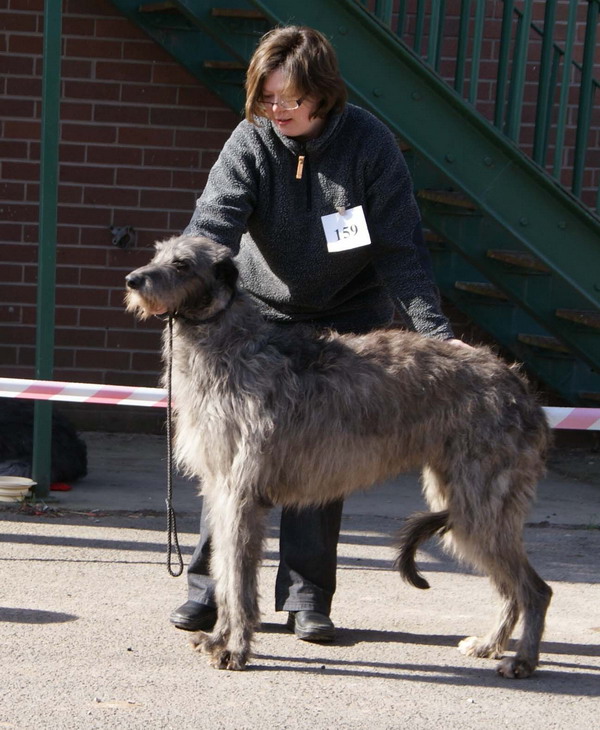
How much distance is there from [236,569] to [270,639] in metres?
0.61

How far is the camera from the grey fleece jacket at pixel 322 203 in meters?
4.56

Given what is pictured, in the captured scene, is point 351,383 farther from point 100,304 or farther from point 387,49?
point 100,304

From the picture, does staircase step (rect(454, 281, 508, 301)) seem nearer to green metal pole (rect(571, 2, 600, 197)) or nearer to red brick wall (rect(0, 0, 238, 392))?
green metal pole (rect(571, 2, 600, 197))

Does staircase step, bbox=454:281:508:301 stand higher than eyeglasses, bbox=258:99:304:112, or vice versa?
eyeglasses, bbox=258:99:304:112

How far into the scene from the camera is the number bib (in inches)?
178

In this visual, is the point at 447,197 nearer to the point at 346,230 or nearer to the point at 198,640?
the point at 346,230

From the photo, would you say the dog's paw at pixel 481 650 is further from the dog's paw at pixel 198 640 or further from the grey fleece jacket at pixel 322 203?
the grey fleece jacket at pixel 322 203

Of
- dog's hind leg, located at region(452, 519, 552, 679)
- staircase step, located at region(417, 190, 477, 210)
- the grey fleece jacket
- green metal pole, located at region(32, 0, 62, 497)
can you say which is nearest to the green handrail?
staircase step, located at region(417, 190, 477, 210)

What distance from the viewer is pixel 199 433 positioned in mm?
4285

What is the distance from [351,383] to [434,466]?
0.50 meters

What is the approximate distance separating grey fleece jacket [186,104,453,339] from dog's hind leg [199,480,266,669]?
0.92 metres

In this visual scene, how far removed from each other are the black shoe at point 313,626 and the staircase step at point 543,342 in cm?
370

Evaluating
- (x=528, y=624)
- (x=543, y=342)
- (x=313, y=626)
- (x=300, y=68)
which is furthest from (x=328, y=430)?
(x=543, y=342)

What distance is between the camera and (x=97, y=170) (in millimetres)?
8539
